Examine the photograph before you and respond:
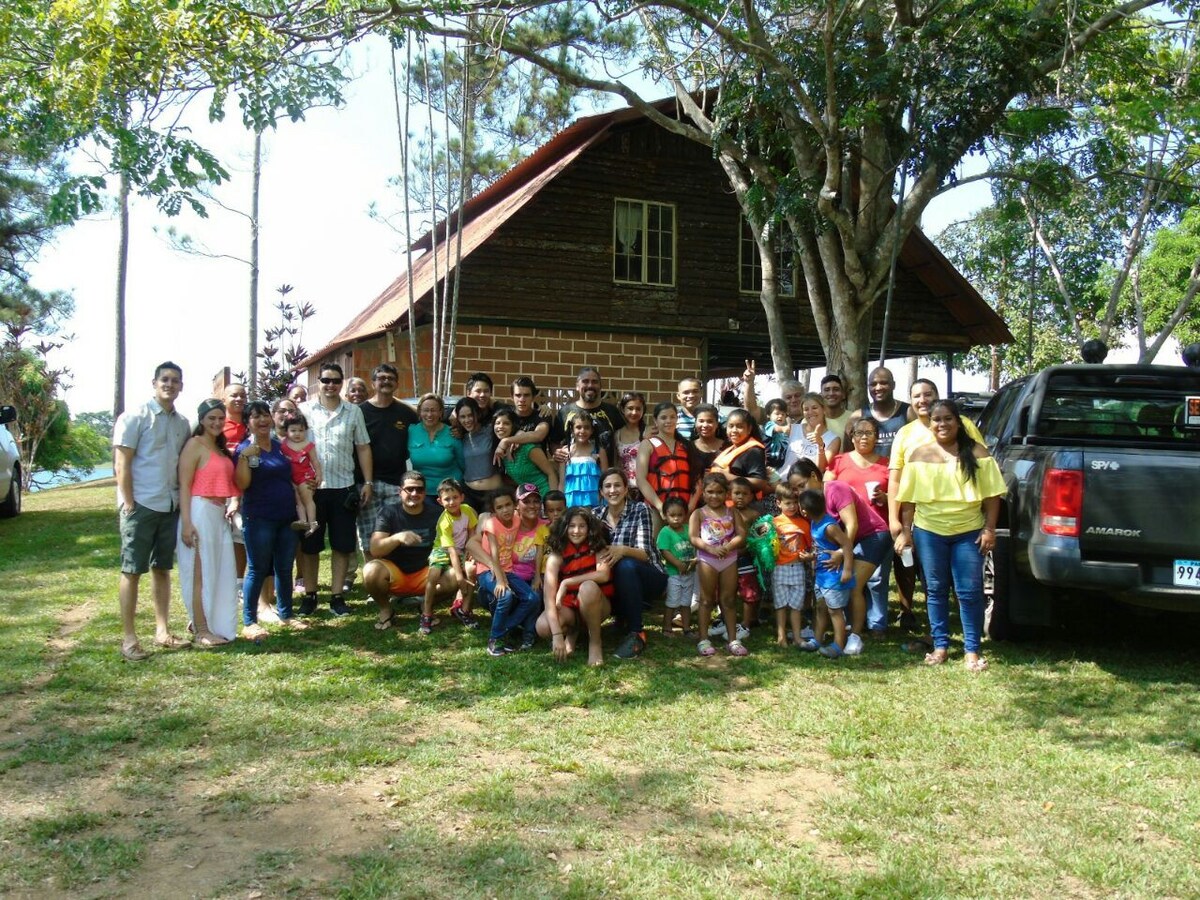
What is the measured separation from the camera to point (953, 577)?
6.61 meters

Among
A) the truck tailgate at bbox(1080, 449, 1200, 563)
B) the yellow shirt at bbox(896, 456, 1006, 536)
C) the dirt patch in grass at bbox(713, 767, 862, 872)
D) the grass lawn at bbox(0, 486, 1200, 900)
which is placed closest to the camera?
the grass lawn at bbox(0, 486, 1200, 900)

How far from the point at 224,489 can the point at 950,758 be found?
15.2 feet

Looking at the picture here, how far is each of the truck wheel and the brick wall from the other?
5320 mm

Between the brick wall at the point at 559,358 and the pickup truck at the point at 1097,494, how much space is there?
9.14 metres

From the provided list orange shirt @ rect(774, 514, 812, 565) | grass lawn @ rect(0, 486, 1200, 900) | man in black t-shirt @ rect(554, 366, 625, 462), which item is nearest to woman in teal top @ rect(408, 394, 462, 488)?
man in black t-shirt @ rect(554, 366, 625, 462)

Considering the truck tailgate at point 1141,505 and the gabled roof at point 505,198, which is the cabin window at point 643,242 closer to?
the gabled roof at point 505,198

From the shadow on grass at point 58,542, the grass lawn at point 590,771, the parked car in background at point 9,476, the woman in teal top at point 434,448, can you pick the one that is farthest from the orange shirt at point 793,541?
the parked car in background at point 9,476

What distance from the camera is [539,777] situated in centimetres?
473

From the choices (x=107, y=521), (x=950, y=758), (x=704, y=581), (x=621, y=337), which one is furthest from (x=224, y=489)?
(x=621, y=337)

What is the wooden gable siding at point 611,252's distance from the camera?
15.7m

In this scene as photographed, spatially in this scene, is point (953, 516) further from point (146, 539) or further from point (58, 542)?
point (58, 542)

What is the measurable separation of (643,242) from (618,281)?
2.66 feet

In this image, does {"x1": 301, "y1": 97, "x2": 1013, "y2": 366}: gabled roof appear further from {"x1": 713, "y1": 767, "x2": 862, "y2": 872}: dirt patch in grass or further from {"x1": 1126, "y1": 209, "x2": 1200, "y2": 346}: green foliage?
{"x1": 713, "y1": 767, "x2": 862, "y2": 872}: dirt patch in grass

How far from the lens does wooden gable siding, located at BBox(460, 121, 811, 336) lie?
1573cm
